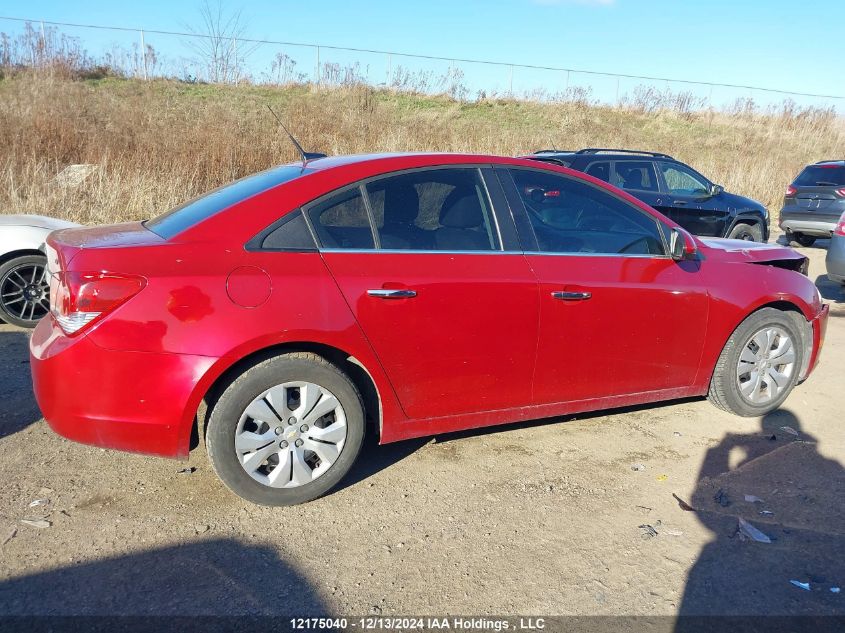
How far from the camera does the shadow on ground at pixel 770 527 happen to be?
2.90m

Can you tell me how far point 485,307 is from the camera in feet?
12.1

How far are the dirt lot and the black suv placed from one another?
5.64 meters

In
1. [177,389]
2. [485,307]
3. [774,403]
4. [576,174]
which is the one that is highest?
[576,174]

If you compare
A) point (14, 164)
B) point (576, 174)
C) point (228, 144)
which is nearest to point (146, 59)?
point (228, 144)

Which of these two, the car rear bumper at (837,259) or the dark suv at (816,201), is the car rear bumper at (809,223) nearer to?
the dark suv at (816,201)

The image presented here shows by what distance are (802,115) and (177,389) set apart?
1585 inches

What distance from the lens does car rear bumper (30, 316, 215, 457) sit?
3137mm

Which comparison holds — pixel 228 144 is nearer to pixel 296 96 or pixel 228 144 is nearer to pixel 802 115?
pixel 296 96

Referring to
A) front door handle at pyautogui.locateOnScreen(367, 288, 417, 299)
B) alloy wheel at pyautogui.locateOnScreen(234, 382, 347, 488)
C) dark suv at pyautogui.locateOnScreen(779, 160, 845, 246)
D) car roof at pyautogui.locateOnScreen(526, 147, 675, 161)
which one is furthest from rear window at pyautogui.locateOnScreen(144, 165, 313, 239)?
dark suv at pyautogui.locateOnScreen(779, 160, 845, 246)

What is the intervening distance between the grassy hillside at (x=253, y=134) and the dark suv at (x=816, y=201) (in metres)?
5.55

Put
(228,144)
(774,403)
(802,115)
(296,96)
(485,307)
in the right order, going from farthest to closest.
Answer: (802,115) → (296,96) → (228,144) → (774,403) → (485,307)

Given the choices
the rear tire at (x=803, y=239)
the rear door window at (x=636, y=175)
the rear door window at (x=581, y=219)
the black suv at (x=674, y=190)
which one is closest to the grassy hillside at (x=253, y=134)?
the rear tire at (x=803, y=239)

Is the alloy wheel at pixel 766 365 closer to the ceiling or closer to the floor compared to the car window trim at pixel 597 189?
closer to the floor

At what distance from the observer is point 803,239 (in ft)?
46.5
